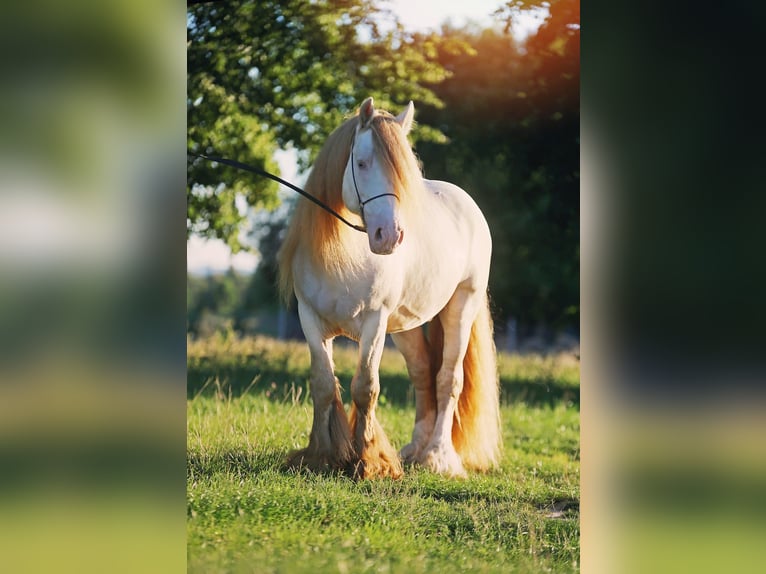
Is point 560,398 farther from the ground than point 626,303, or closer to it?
closer to it

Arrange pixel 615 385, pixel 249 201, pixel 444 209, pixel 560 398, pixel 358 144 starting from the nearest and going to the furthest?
pixel 615 385 → pixel 358 144 → pixel 444 209 → pixel 249 201 → pixel 560 398

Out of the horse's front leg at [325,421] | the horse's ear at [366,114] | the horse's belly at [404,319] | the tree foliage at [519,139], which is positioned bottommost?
the horse's front leg at [325,421]

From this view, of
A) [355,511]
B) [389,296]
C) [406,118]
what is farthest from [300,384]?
[406,118]

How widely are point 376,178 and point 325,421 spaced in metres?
1.32

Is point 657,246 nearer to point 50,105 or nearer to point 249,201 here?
point 50,105

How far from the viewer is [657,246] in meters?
3.07

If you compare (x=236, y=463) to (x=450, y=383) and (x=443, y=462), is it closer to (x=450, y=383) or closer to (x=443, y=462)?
(x=443, y=462)

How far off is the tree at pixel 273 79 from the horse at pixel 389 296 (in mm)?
2087

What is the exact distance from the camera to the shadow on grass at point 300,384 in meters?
7.14

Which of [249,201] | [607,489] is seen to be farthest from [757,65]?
[249,201]

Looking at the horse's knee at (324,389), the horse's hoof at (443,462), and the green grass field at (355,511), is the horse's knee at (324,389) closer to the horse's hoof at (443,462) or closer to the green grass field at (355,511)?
the green grass field at (355,511)

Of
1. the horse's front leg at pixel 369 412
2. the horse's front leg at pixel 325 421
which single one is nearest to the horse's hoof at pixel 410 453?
the horse's front leg at pixel 369 412

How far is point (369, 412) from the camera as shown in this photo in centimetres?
436

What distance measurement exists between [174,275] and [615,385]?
1.90m
